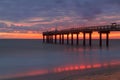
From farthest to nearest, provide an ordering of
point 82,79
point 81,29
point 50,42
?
1. point 50,42
2. point 81,29
3. point 82,79

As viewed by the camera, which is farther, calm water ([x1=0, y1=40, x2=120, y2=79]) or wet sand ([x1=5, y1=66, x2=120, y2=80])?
calm water ([x1=0, y1=40, x2=120, y2=79])

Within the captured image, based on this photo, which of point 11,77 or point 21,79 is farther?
point 11,77

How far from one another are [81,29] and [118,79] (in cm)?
3518

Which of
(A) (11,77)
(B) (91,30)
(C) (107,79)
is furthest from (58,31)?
(C) (107,79)

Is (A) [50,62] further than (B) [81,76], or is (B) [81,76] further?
(A) [50,62]

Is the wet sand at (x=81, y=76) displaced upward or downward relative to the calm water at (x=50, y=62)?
upward

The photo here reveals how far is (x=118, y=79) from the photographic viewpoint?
12734 mm

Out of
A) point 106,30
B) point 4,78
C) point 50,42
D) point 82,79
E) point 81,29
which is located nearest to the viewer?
point 82,79

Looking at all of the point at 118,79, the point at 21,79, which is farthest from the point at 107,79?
the point at 21,79

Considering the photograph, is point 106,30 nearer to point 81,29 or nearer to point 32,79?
point 81,29

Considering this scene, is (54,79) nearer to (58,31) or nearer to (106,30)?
(106,30)

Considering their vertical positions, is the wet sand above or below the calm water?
above

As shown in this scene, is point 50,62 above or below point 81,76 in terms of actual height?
below

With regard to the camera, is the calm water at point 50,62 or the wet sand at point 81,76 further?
the calm water at point 50,62
